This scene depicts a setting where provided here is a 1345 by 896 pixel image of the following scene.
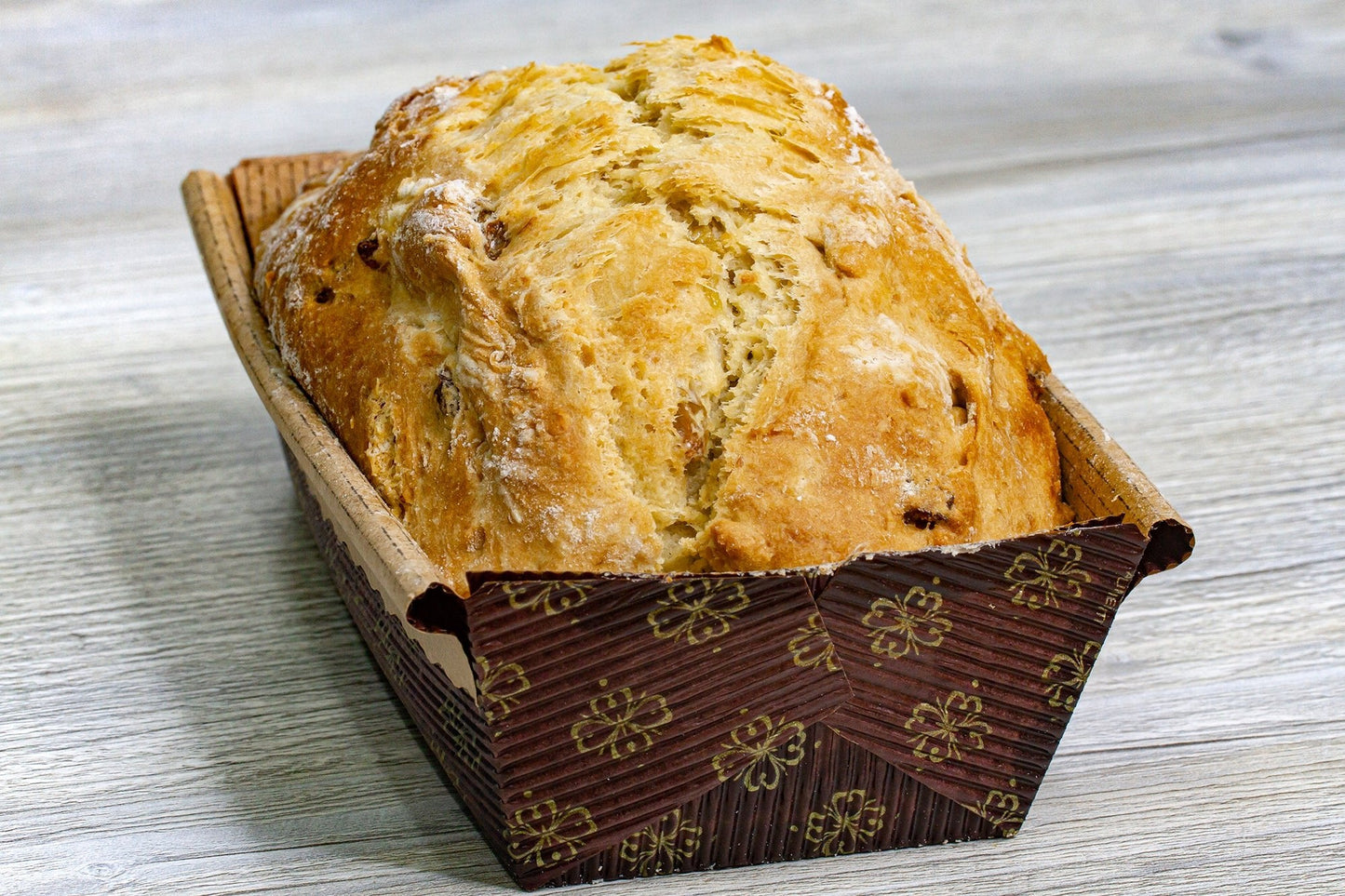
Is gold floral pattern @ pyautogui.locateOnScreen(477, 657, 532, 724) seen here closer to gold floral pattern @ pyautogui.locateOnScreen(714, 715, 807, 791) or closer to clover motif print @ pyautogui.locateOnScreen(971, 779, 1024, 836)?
gold floral pattern @ pyautogui.locateOnScreen(714, 715, 807, 791)

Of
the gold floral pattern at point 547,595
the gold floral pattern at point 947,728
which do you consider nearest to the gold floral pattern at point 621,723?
the gold floral pattern at point 547,595

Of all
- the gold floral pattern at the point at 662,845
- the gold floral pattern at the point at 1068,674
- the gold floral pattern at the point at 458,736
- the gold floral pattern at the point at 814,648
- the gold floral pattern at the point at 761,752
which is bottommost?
the gold floral pattern at the point at 662,845

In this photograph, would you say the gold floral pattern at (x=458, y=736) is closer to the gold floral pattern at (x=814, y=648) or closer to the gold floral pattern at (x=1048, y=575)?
the gold floral pattern at (x=814, y=648)

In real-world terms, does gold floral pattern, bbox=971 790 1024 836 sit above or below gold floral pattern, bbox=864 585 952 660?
below

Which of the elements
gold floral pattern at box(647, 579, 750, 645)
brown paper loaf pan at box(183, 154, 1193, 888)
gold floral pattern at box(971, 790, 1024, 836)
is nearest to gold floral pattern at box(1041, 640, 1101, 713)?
brown paper loaf pan at box(183, 154, 1193, 888)

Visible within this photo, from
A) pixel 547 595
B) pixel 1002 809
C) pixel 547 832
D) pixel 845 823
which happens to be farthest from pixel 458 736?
pixel 1002 809

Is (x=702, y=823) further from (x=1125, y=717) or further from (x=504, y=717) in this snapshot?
(x=1125, y=717)
